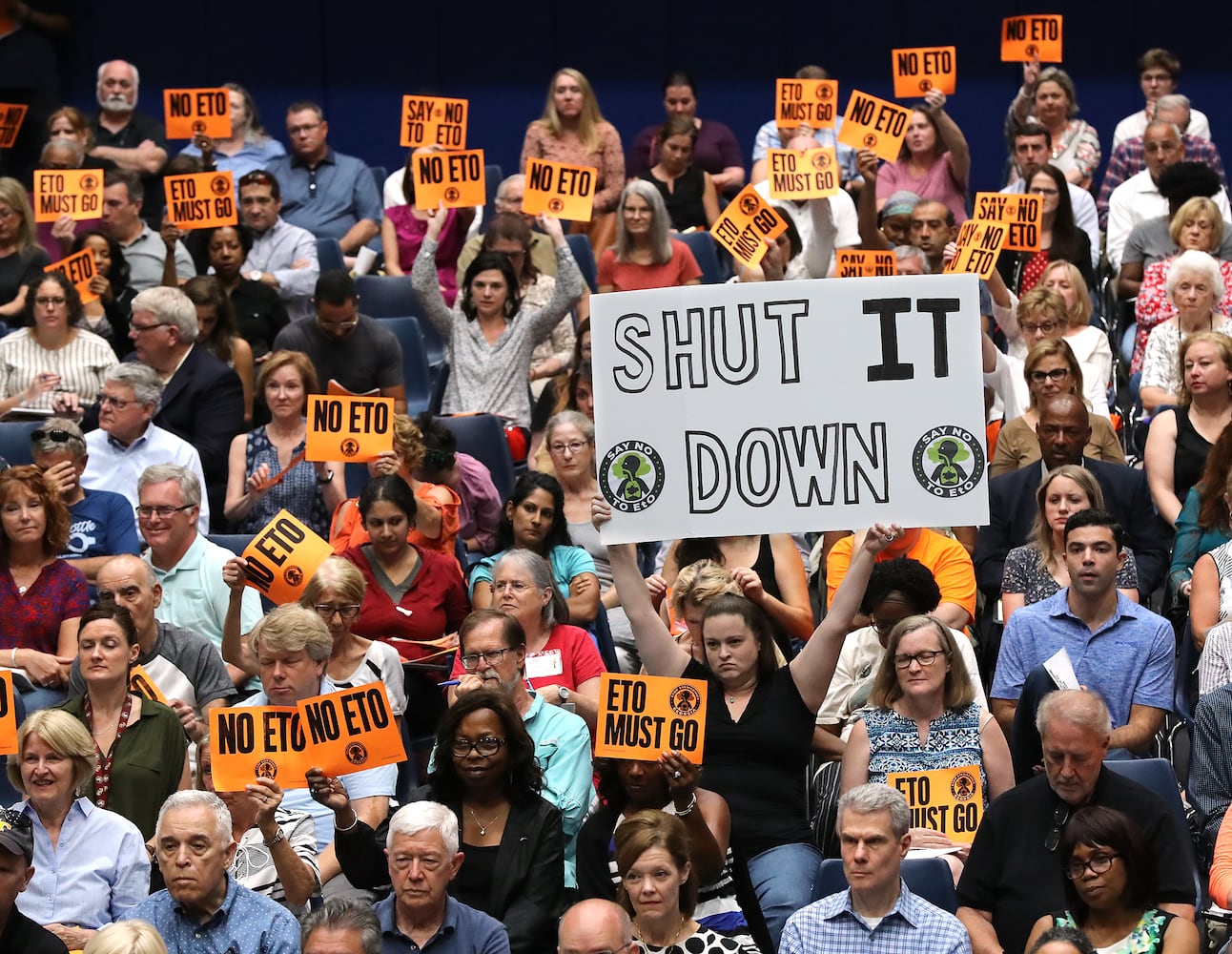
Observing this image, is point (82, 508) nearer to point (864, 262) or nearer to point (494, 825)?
point (494, 825)

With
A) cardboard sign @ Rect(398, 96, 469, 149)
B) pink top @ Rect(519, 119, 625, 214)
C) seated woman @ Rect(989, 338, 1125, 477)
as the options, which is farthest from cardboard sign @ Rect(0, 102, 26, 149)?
seated woman @ Rect(989, 338, 1125, 477)

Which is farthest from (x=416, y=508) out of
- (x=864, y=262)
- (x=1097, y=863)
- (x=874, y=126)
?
(x=874, y=126)

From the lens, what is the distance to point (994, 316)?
33.0ft

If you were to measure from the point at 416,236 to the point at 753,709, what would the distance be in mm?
6204

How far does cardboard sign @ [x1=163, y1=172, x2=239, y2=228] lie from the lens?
1061 centimetres

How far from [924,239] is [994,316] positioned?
609mm

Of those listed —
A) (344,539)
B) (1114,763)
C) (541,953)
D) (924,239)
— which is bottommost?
(541,953)

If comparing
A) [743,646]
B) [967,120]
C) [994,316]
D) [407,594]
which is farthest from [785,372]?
[967,120]

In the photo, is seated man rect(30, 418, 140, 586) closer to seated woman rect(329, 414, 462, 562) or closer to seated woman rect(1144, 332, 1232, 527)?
seated woman rect(329, 414, 462, 562)

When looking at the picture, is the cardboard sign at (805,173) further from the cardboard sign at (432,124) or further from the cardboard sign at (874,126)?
the cardboard sign at (432,124)

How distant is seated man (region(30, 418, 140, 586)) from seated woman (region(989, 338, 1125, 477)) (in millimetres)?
3306

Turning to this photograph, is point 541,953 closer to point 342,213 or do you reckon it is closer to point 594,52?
point 342,213

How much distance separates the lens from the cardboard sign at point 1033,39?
1292cm

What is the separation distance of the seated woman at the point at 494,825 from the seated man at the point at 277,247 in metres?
5.47
